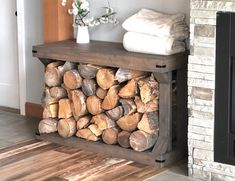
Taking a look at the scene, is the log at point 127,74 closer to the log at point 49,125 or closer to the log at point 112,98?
the log at point 112,98

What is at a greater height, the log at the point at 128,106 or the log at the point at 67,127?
the log at the point at 128,106

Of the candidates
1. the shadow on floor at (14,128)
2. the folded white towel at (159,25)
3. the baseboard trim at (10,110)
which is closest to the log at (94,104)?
the folded white towel at (159,25)

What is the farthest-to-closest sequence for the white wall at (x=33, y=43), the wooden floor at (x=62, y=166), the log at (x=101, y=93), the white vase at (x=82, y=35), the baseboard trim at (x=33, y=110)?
the baseboard trim at (x=33, y=110) → the white wall at (x=33, y=43) → the white vase at (x=82, y=35) → the log at (x=101, y=93) → the wooden floor at (x=62, y=166)

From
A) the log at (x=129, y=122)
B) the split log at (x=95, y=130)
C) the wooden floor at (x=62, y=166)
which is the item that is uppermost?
the log at (x=129, y=122)

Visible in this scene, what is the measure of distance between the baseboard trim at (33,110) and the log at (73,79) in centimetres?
94

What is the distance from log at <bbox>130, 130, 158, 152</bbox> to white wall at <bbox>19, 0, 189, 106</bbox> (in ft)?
2.84

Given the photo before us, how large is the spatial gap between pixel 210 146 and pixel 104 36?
1.36m

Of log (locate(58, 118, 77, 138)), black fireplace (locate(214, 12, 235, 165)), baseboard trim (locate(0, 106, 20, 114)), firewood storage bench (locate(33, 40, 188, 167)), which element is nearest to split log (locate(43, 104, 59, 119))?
log (locate(58, 118, 77, 138))

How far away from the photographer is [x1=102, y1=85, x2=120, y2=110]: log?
387 cm

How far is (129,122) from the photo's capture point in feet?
12.6

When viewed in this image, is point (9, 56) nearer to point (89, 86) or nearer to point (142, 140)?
point (89, 86)

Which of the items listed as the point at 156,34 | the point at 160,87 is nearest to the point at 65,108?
the point at 160,87

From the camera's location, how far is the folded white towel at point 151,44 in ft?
12.2

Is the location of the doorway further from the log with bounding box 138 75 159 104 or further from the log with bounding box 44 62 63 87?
the log with bounding box 138 75 159 104
